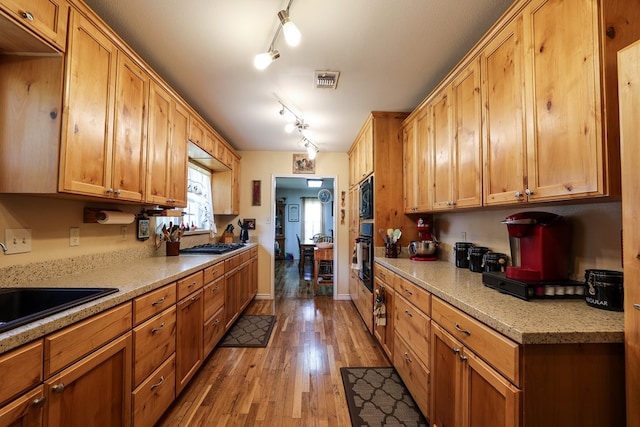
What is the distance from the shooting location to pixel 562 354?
0.87 metres

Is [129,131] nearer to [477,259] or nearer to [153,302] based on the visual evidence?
[153,302]

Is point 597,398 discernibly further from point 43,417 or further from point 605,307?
point 43,417

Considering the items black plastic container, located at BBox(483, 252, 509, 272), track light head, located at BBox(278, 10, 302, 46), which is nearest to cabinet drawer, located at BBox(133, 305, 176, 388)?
track light head, located at BBox(278, 10, 302, 46)

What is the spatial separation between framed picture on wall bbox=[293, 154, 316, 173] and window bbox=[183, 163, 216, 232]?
4.37 feet

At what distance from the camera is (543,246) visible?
130cm

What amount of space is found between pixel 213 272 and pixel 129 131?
1.26 metres

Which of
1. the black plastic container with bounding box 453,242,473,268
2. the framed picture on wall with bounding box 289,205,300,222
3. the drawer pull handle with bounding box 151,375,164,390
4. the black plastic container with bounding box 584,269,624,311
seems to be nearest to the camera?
the black plastic container with bounding box 584,269,624,311

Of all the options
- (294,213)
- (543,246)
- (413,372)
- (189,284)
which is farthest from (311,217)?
(543,246)

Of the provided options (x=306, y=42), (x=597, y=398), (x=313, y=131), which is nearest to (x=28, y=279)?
(x=306, y=42)

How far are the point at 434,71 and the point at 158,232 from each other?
283 cm

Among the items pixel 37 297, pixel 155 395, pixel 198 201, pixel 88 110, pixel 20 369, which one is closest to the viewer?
pixel 20 369

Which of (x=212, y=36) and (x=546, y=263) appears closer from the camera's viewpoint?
(x=546, y=263)

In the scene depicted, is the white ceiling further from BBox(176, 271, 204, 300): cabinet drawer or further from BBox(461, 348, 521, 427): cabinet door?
BBox(461, 348, 521, 427): cabinet door

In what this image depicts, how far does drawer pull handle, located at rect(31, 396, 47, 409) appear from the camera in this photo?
85 cm
